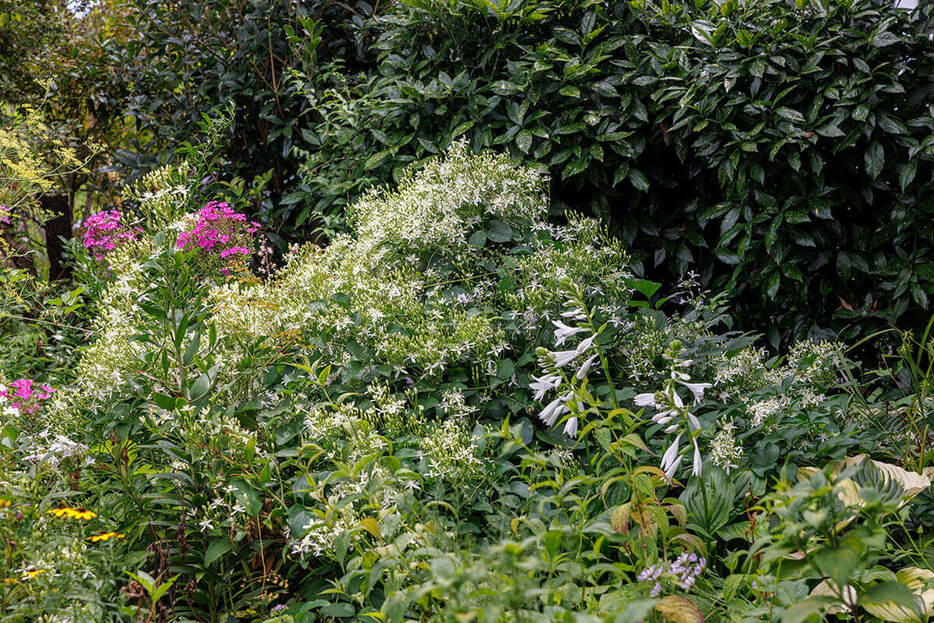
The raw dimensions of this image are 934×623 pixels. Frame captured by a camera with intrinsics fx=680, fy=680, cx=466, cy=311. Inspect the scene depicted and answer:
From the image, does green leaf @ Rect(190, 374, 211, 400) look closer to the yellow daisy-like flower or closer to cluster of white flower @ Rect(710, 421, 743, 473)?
the yellow daisy-like flower

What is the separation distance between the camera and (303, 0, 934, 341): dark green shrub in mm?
3037

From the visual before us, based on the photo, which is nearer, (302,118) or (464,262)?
(464,262)

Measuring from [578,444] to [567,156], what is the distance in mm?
1680

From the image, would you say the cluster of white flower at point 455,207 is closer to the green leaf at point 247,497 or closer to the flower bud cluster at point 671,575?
the green leaf at point 247,497

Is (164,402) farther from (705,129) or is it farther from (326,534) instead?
(705,129)

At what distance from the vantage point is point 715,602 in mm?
1634

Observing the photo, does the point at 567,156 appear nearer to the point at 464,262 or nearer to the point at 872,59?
the point at 464,262

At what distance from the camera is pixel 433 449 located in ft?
5.90

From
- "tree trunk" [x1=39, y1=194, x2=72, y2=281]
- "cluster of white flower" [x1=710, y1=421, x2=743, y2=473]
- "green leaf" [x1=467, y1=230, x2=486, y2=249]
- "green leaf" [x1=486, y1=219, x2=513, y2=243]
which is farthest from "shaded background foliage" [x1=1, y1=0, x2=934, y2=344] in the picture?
"tree trunk" [x1=39, y1=194, x2=72, y2=281]

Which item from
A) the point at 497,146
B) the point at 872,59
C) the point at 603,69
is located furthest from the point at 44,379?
the point at 872,59

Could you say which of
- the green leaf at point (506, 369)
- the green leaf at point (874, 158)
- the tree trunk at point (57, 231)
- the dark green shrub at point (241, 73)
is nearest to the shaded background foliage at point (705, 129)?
the green leaf at point (874, 158)

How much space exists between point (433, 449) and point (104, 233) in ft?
9.22

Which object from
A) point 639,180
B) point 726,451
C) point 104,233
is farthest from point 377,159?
point 726,451

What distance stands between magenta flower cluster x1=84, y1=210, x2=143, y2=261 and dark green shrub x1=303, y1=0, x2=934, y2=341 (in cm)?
111
